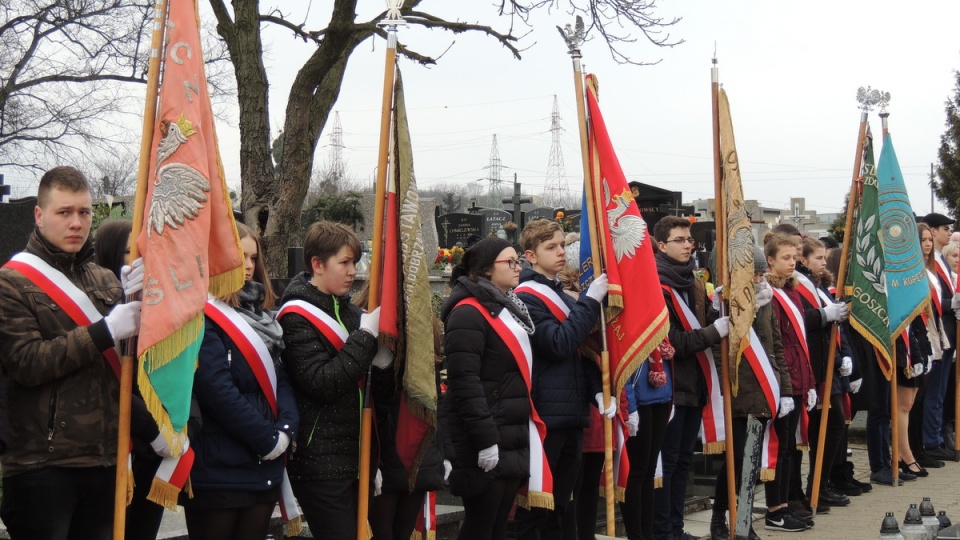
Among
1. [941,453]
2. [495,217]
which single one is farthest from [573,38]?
[495,217]

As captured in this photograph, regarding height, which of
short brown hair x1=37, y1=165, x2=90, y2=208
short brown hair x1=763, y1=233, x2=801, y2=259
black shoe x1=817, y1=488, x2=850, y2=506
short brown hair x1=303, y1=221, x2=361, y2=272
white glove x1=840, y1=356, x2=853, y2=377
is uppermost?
short brown hair x1=37, y1=165, x2=90, y2=208

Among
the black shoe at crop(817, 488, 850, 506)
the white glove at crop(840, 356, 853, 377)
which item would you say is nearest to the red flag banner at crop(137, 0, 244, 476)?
the white glove at crop(840, 356, 853, 377)

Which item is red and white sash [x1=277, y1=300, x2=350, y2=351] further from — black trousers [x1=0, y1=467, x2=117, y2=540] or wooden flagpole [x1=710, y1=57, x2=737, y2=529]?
wooden flagpole [x1=710, y1=57, x2=737, y2=529]

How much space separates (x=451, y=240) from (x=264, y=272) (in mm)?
16332

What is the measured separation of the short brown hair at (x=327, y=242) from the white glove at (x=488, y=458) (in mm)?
Answer: 1182

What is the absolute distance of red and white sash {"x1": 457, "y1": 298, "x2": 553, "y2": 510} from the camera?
551 cm

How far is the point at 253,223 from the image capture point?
43.1 ft

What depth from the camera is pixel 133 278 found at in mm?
4125

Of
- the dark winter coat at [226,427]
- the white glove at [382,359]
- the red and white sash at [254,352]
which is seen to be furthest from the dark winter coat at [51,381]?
the white glove at [382,359]

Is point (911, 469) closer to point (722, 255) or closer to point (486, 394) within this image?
point (722, 255)

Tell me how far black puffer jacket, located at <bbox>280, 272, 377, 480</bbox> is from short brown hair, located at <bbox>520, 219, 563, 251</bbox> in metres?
1.68

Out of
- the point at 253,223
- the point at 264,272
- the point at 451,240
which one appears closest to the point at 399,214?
the point at 264,272

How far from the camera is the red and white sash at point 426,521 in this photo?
18.1ft

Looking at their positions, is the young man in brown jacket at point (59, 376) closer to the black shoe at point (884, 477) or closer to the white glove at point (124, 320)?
the white glove at point (124, 320)
